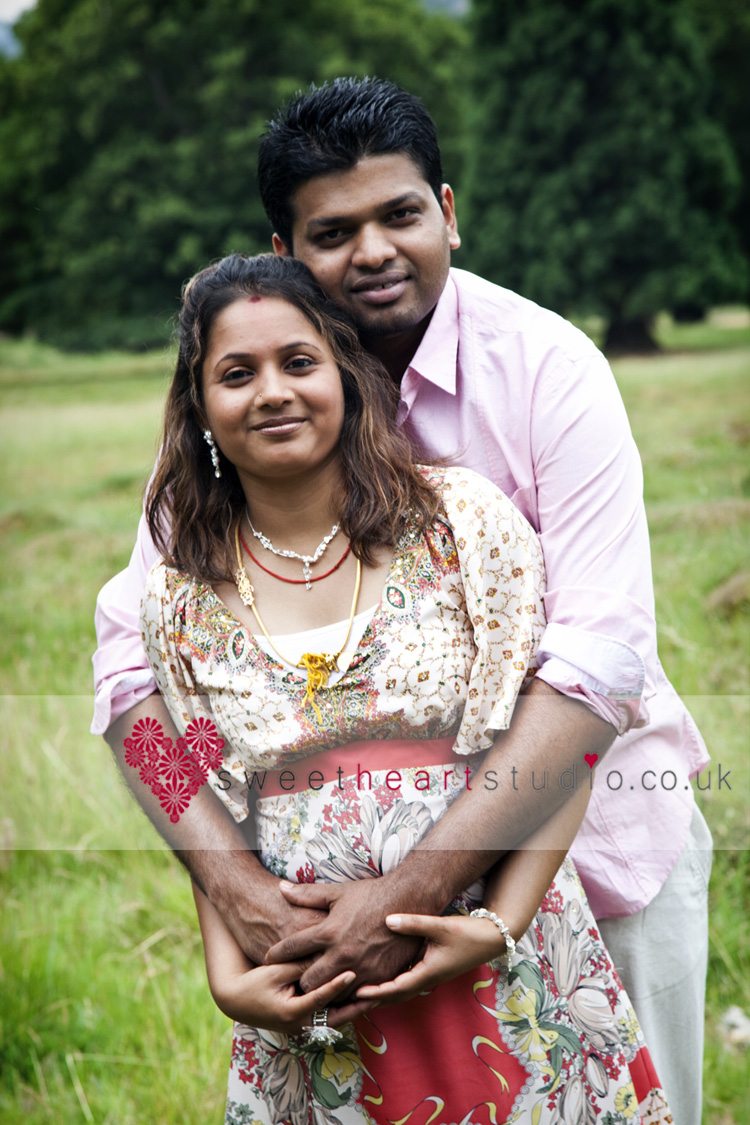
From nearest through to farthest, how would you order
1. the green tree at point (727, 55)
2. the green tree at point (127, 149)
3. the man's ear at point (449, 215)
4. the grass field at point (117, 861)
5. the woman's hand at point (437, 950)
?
the woman's hand at point (437, 950) < the man's ear at point (449, 215) < the grass field at point (117, 861) < the green tree at point (727, 55) < the green tree at point (127, 149)

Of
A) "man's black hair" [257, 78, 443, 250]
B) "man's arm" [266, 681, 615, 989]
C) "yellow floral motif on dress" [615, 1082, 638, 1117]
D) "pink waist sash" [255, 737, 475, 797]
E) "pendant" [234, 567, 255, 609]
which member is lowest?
"yellow floral motif on dress" [615, 1082, 638, 1117]

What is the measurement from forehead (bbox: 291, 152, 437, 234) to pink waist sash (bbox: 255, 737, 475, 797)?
1.06m

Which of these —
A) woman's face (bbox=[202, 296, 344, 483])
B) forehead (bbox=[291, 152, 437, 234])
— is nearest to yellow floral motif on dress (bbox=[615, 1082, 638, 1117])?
woman's face (bbox=[202, 296, 344, 483])

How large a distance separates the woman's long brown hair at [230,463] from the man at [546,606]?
161mm

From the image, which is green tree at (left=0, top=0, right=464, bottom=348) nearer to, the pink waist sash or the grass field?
the grass field

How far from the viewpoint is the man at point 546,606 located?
63.3 inches

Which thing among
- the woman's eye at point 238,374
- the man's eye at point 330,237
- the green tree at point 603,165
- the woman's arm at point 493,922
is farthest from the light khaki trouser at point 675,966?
the green tree at point 603,165

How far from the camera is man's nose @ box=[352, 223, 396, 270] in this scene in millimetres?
1967

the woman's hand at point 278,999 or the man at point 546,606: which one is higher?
the man at point 546,606

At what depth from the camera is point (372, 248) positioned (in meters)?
1.97

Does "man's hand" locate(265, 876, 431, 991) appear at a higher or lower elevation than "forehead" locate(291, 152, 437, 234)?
lower

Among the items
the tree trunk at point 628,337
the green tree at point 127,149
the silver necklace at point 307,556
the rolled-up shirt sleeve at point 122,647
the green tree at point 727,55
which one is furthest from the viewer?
the green tree at point 127,149

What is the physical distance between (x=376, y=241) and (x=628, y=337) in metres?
10.8

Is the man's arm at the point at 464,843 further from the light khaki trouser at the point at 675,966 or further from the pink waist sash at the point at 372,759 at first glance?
the light khaki trouser at the point at 675,966
